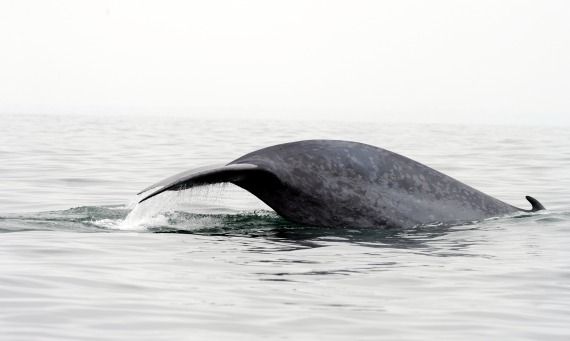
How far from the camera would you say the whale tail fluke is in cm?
997

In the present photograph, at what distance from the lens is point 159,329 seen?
22.5 ft

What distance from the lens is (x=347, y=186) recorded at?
36.0 ft

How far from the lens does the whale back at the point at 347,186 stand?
10836mm

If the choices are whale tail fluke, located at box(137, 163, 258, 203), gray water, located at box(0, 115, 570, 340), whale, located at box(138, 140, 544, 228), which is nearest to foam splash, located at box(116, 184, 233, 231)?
gray water, located at box(0, 115, 570, 340)

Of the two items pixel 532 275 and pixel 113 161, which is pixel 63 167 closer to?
pixel 113 161

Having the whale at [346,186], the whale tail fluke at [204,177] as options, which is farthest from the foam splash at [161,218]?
the whale at [346,186]

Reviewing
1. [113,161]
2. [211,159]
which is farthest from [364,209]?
[211,159]

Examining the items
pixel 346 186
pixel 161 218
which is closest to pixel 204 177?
pixel 346 186

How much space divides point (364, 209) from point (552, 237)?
2.05m

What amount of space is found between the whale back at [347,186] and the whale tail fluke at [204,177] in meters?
0.23

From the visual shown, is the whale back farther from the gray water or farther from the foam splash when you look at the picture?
the foam splash

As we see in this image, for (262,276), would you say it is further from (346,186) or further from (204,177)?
(346,186)

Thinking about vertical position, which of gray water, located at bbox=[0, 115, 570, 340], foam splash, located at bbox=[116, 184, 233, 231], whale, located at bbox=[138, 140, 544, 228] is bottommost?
gray water, located at bbox=[0, 115, 570, 340]

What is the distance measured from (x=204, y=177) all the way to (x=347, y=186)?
1.64 meters
